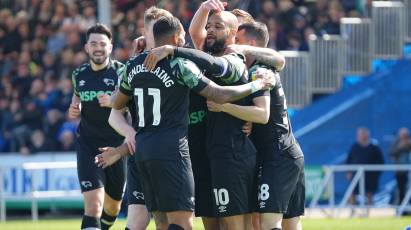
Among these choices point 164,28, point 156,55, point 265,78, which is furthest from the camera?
point 265,78

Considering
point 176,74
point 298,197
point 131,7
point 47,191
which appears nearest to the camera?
point 176,74

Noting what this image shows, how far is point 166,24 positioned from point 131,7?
1786 cm

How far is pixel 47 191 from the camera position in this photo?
928 inches

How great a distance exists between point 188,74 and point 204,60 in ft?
0.70

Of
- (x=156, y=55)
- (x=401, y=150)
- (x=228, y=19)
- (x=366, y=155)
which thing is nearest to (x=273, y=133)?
(x=228, y=19)

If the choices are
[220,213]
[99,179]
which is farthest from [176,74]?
[99,179]

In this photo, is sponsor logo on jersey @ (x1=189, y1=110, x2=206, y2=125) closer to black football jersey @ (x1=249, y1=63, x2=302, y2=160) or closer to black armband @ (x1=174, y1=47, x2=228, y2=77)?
black football jersey @ (x1=249, y1=63, x2=302, y2=160)

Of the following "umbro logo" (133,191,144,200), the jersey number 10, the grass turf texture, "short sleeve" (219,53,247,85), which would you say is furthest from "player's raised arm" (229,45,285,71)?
the grass turf texture

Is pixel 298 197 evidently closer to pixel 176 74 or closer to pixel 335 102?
pixel 176 74

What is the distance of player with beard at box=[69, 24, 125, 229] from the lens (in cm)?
1379

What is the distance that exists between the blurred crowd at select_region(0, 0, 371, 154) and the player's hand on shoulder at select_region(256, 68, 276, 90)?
1412 centimetres

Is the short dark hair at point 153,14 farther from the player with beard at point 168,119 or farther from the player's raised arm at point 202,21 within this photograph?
the player with beard at point 168,119

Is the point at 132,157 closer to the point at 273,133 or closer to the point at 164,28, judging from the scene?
the point at 273,133

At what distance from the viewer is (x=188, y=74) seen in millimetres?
10180
